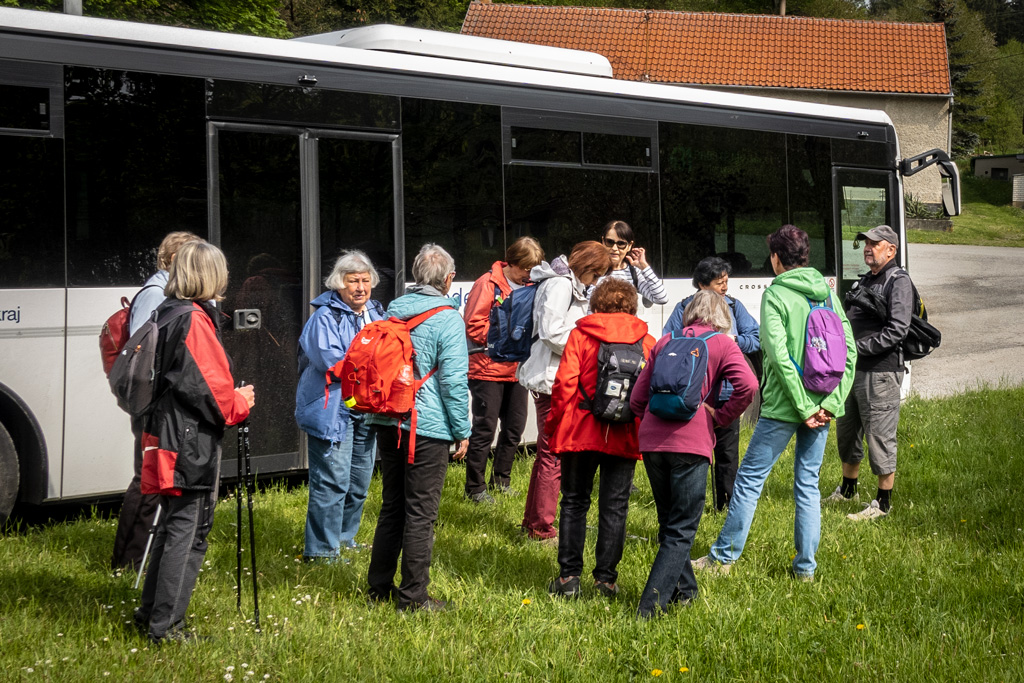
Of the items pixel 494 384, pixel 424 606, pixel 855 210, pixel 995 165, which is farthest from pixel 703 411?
pixel 995 165

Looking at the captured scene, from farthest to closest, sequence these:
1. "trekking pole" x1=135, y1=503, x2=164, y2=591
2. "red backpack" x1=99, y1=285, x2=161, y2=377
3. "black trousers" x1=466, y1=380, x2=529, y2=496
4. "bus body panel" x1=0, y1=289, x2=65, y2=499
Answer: "black trousers" x1=466, y1=380, x2=529, y2=496 < "bus body panel" x1=0, y1=289, x2=65, y2=499 < "red backpack" x1=99, y1=285, x2=161, y2=377 < "trekking pole" x1=135, y1=503, x2=164, y2=591

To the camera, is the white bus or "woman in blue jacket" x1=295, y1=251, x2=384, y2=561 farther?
the white bus

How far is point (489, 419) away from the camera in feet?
24.8

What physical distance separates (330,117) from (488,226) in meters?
1.65

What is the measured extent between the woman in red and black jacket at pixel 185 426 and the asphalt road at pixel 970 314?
11426 millimetres

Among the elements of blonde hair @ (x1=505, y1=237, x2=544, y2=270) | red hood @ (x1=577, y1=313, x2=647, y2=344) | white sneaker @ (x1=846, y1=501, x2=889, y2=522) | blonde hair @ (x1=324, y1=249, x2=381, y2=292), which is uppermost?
blonde hair @ (x1=505, y1=237, x2=544, y2=270)

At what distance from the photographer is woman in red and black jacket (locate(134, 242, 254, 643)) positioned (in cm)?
442

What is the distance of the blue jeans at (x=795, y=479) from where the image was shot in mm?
5746

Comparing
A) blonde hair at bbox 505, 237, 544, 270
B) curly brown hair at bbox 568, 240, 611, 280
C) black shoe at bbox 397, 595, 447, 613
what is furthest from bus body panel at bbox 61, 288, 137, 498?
curly brown hair at bbox 568, 240, 611, 280

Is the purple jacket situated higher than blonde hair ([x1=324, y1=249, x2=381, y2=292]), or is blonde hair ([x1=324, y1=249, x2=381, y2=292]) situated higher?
blonde hair ([x1=324, y1=249, x2=381, y2=292])

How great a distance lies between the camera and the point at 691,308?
17.0 feet

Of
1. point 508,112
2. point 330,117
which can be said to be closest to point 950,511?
point 508,112

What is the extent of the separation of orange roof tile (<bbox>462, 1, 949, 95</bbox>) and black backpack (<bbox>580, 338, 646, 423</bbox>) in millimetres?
35616

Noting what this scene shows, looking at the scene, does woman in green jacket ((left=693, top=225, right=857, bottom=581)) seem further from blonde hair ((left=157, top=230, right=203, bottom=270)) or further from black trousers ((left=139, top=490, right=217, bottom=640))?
blonde hair ((left=157, top=230, right=203, bottom=270))
